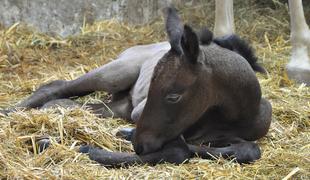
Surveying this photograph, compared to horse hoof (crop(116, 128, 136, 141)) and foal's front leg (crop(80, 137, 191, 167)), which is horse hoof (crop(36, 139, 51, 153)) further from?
horse hoof (crop(116, 128, 136, 141))

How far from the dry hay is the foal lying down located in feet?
0.36

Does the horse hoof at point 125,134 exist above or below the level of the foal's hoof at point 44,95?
above

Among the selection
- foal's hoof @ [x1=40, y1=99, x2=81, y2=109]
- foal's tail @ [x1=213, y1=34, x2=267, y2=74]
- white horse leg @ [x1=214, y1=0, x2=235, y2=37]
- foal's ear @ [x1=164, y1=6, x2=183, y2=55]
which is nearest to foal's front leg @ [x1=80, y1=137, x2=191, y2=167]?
foal's ear @ [x1=164, y1=6, x2=183, y2=55]

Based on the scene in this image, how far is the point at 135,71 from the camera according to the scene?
19.5ft

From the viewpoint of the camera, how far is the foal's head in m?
4.37

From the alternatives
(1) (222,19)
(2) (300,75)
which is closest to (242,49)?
(2) (300,75)

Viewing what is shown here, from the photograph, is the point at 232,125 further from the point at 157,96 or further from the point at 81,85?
the point at 81,85

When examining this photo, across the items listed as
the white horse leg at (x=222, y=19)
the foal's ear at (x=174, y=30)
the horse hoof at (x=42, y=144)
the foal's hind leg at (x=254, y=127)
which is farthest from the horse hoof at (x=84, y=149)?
the white horse leg at (x=222, y=19)

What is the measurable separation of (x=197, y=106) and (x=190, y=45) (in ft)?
1.32

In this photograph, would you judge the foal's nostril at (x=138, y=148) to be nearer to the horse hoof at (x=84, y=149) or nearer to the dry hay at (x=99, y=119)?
the dry hay at (x=99, y=119)

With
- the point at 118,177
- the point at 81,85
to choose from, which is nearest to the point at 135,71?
the point at 81,85

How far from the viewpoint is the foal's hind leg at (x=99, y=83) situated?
5930mm

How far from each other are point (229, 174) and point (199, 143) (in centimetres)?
62

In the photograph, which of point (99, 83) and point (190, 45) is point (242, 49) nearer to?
point (190, 45)
